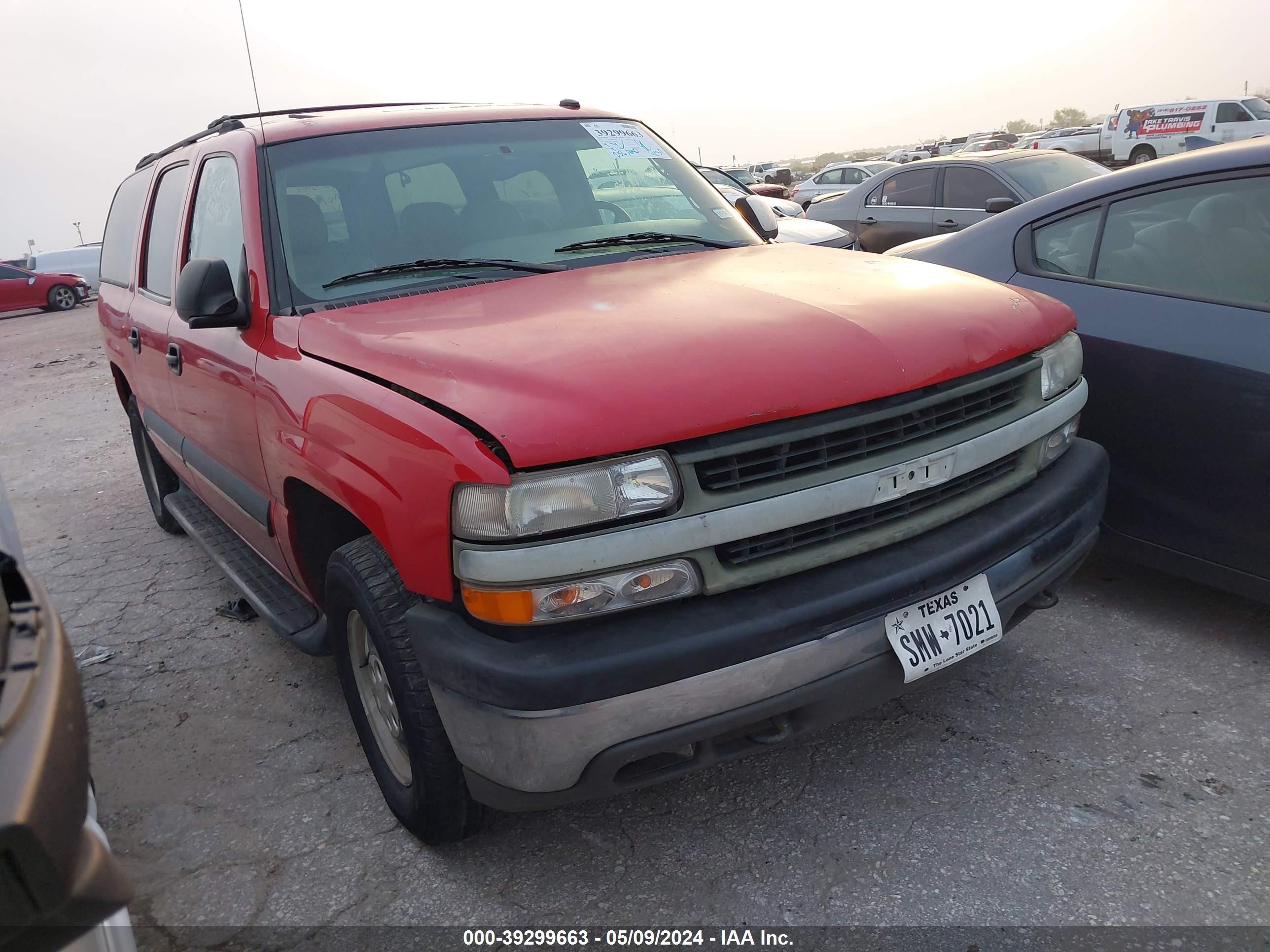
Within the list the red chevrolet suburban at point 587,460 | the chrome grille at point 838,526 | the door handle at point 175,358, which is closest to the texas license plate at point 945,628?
the red chevrolet suburban at point 587,460

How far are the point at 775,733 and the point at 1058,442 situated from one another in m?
1.22

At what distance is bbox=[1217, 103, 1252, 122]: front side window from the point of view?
25.3 metres

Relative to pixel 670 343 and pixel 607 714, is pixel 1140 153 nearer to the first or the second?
pixel 670 343

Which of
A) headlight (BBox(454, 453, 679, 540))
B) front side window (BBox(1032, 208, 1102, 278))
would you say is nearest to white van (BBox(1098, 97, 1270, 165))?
front side window (BBox(1032, 208, 1102, 278))

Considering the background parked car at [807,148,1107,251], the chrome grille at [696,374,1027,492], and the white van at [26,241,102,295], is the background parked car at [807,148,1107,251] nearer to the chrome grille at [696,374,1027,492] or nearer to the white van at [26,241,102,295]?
the chrome grille at [696,374,1027,492]

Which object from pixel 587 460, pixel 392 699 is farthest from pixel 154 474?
pixel 587 460

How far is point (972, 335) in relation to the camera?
238 cm

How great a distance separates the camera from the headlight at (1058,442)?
2.63 metres

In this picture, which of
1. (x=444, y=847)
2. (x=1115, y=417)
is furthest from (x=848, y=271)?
(x=444, y=847)

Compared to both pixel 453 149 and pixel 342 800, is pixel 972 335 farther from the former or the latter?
pixel 342 800

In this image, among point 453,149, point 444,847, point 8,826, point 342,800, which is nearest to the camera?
point 8,826

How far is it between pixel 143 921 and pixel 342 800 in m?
0.56

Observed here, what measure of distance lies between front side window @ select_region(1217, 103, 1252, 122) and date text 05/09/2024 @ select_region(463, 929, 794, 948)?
2943 centimetres

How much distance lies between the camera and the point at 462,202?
307 centimetres
